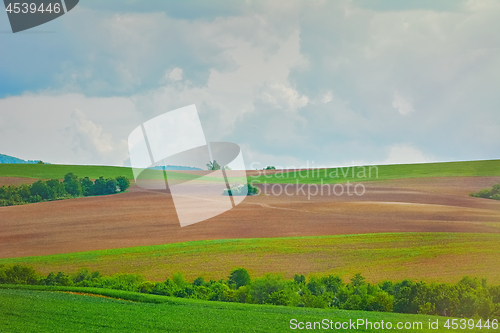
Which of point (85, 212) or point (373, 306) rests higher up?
point (85, 212)

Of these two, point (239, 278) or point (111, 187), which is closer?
point (239, 278)

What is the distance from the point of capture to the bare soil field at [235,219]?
23734 mm

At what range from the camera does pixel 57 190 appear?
119ft

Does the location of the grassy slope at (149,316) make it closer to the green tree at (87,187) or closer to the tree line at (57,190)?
the tree line at (57,190)

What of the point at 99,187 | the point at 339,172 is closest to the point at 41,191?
the point at 99,187

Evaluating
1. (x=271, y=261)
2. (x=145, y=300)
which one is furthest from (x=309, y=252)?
(x=145, y=300)

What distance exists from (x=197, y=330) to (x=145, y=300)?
15.4 ft

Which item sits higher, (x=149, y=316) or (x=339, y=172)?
(x=339, y=172)

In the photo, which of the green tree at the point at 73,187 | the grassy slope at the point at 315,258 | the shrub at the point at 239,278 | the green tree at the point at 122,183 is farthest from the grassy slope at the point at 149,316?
the green tree at the point at 122,183

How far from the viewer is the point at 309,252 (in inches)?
798

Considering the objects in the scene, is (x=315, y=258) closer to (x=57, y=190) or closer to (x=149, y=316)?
(x=149, y=316)

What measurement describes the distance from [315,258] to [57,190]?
24.3m

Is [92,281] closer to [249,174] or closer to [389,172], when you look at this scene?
[249,174]

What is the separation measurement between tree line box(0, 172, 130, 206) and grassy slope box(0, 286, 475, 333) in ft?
75.7
